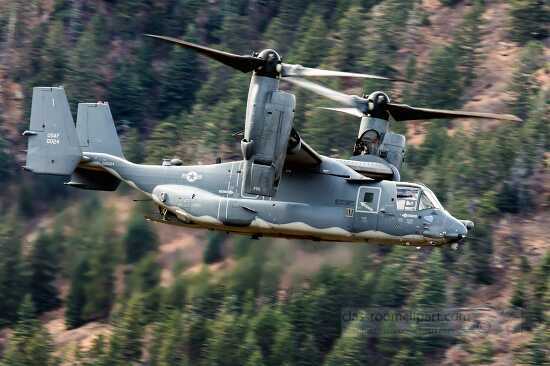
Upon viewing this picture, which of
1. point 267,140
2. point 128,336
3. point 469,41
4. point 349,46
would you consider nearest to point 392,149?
point 267,140

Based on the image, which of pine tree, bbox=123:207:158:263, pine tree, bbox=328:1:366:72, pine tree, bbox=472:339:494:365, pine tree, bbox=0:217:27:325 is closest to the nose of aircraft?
pine tree, bbox=123:207:158:263

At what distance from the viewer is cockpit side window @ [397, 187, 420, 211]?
126ft

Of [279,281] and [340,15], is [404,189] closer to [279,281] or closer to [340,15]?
[279,281]

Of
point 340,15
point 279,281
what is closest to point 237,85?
point 340,15

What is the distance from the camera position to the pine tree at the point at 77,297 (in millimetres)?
62500

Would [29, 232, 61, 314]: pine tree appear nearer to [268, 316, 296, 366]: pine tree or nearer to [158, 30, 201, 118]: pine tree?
[268, 316, 296, 366]: pine tree

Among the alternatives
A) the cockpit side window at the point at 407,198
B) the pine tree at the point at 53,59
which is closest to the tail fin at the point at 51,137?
the cockpit side window at the point at 407,198

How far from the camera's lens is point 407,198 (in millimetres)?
38469

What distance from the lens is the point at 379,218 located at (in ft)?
126

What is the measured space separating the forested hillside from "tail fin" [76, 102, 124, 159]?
9220 mm

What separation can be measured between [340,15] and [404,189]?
55.4 metres

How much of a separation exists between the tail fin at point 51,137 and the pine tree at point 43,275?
2328 cm

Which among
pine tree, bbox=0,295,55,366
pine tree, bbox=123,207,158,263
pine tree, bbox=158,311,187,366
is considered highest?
pine tree, bbox=123,207,158,263

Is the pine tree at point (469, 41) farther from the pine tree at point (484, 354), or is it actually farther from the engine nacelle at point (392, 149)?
the engine nacelle at point (392, 149)
